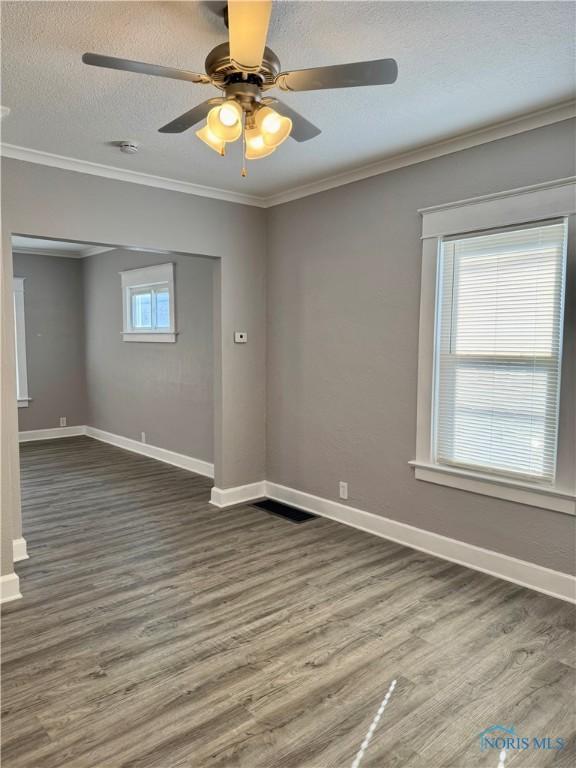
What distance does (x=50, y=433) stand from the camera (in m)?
7.38

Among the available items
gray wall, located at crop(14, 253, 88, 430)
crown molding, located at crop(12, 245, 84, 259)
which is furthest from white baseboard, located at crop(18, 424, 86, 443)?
crown molding, located at crop(12, 245, 84, 259)

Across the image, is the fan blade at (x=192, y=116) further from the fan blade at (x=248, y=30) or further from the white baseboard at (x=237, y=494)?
the white baseboard at (x=237, y=494)

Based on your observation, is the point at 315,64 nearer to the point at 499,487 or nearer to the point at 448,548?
the point at 499,487

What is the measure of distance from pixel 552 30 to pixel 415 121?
923 millimetres

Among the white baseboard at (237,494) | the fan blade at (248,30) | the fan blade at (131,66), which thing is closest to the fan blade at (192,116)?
the fan blade at (131,66)

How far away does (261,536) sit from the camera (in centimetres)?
377

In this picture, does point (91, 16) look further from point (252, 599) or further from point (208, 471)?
point (208, 471)

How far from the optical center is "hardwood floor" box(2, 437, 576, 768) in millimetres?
1850

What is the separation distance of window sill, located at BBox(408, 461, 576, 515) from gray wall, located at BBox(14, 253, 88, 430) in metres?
5.75

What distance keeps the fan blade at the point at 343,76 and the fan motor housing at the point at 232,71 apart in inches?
4.0

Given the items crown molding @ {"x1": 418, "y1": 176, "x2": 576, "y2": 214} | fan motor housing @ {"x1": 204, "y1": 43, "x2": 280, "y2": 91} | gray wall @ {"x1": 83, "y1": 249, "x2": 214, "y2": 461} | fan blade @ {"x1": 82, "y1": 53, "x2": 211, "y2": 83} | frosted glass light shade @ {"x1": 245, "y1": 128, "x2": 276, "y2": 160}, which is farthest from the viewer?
gray wall @ {"x1": 83, "y1": 249, "x2": 214, "y2": 461}

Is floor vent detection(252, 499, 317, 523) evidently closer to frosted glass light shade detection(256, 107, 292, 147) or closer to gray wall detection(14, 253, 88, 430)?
frosted glass light shade detection(256, 107, 292, 147)

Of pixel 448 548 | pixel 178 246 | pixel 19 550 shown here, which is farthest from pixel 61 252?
pixel 448 548

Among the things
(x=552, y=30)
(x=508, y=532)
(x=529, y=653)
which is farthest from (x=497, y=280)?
(x=529, y=653)
